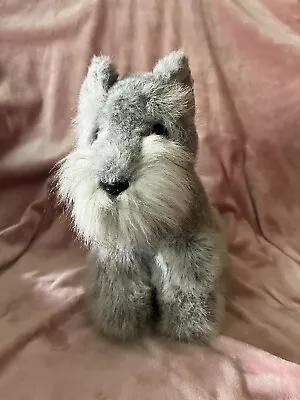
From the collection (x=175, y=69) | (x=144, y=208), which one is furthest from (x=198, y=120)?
(x=144, y=208)

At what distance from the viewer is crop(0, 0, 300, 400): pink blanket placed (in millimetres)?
1158

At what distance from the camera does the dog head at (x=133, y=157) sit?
0.79 metres

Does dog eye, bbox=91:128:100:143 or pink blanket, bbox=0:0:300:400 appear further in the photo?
pink blanket, bbox=0:0:300:400

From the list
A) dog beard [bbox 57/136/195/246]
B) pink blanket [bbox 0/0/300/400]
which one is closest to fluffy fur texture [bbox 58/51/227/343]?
dog beard [bbox 57/136/195/246]

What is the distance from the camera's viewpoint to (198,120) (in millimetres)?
1137

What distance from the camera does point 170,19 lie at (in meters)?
1.23

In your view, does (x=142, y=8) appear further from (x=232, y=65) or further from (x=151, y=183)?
(x=151, y=183)

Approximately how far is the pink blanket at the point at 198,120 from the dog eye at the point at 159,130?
1.21 feet

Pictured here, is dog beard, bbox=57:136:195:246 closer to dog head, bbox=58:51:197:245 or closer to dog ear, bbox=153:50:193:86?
dog head, bbox=58:51:197:245

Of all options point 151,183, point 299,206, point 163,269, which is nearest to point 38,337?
point 163,269

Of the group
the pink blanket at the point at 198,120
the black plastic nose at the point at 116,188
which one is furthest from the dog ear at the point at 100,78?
the pink blanket at the point at 198,120

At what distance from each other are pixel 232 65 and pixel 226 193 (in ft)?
0.91

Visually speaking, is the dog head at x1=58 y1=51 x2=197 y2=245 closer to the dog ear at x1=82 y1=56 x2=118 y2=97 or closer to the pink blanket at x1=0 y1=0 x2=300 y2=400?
the dog ear at x1=82 y1=56 x2=118 y2=97

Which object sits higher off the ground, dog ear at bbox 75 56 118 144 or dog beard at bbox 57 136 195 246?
dog ear at bbox 75 56 118 144
